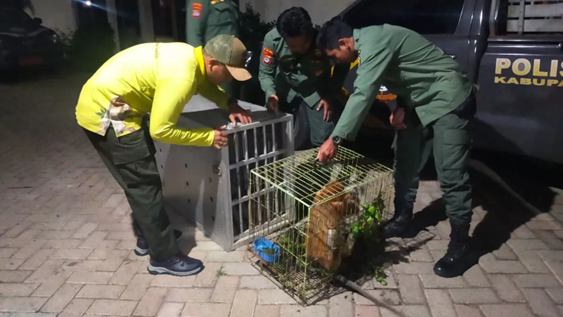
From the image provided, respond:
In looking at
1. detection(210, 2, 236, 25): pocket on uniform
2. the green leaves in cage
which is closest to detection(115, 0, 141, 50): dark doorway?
detection(210, 2, 236, 25): pocket on uniform

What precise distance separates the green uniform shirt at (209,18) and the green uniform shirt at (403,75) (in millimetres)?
1496

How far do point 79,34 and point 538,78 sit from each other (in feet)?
34.0

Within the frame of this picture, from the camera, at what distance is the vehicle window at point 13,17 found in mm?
9500

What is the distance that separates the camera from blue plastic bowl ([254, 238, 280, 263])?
2.52 m

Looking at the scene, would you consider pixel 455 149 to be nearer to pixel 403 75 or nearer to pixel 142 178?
pixel 403 75

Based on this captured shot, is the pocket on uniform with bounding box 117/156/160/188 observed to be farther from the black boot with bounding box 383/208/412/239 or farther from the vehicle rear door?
the vehicle rear door

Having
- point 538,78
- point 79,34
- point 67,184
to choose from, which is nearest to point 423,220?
point 538,78

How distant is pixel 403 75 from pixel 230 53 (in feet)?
3.19

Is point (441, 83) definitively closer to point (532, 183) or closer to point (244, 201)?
point (244, 201)

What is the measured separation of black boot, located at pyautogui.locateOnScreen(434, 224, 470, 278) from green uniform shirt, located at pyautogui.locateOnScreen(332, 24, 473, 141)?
26.5 inches

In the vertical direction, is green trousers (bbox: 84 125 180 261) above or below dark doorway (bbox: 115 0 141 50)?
below

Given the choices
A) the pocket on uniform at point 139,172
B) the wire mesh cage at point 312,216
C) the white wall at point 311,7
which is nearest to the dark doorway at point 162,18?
the white wall at point 311,7

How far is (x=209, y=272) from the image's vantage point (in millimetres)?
2629

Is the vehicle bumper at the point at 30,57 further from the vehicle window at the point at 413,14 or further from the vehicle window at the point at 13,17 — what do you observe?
the vehicle window at the point at 413,14
